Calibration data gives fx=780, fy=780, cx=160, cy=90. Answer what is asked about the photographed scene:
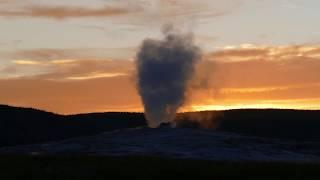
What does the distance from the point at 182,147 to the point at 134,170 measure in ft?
96.3

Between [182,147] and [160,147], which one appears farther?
[182,147]

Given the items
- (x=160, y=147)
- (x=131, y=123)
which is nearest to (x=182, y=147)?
(x=160, y=147)

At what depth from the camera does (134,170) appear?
45625 mm

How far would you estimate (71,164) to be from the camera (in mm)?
48500

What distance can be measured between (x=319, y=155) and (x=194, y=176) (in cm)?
3438

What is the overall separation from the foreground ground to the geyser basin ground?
53.0ft

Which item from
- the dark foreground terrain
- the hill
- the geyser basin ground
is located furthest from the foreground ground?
the hill

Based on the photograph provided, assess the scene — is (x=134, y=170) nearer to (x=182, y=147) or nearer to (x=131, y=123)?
(x=182, y=147)

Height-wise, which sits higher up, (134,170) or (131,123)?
(131,123)

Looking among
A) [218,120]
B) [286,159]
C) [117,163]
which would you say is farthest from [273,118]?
[117,163]

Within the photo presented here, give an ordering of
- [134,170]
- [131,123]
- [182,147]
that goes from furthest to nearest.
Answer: [131,123], [182,147], [134,170]

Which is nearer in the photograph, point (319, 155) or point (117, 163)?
point (117, 163)

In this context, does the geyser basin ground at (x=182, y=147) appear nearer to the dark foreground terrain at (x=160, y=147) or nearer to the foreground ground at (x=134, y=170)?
the dark foreground terrain at (x=160, y=147)

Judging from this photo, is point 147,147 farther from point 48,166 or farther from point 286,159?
point 48,166
